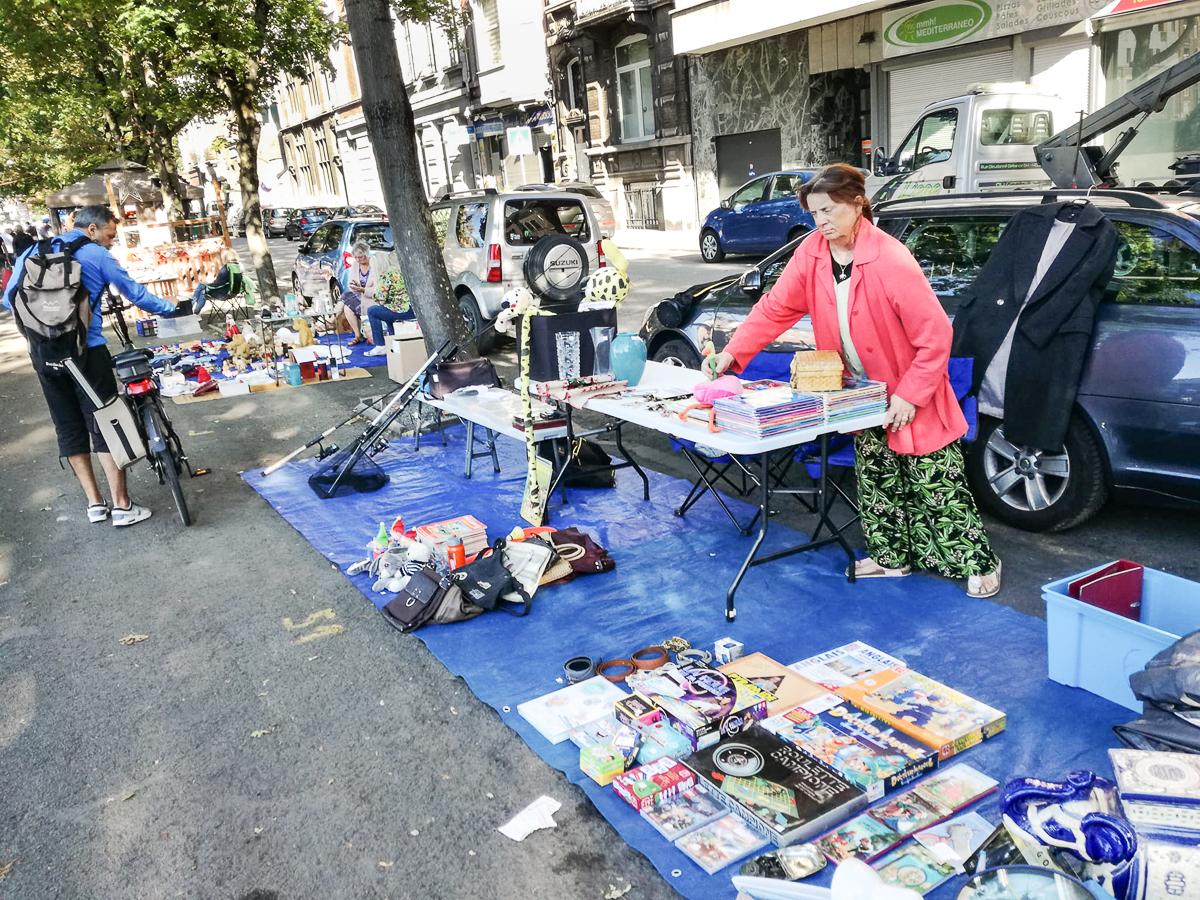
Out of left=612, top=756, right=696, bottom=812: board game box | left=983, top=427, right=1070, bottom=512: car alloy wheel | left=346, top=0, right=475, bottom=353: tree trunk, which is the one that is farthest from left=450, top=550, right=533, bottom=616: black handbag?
left=346, top=0, right=475, bottom=353: tree trunk

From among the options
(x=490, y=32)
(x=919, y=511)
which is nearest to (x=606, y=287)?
(x=919, y=511)

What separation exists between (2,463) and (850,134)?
59.6 ft

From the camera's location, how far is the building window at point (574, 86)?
28.7 metres

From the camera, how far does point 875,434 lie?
15.1 feet

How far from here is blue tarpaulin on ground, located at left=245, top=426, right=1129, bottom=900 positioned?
3303 mm

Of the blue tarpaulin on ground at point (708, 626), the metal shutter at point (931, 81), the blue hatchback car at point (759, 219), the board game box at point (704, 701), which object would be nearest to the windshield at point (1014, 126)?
the metal shutter at point (931, 81)

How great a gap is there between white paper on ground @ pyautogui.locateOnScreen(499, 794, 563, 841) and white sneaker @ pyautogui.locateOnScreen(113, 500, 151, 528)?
432 centimetres

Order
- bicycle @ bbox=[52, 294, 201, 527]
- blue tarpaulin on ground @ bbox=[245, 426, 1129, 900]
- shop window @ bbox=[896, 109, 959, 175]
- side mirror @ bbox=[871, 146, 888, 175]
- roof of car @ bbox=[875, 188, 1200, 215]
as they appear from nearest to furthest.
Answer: blue tarpaulin on ground @ bbox=[245, 426, 1129, 900] → roof of car @ bbox=[875, 188, 1200, 215] → bicycle @ bbox=[52, 294, 201, 527] → shop window @ bbox=[896, 109, 959, 175] → side mirror @ bbox=[871, 146, 888, 175]

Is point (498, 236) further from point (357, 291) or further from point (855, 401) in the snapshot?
point (855, 401)

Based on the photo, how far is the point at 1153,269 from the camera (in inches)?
183

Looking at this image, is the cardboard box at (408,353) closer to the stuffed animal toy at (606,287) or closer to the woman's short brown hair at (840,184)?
the stuffed animal toy at (606,287)

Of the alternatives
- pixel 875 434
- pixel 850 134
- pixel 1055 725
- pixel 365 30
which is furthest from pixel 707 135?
pixel 1055 725

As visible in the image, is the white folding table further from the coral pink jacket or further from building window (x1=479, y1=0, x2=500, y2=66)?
building window (x1=479, y1=0, x2=500, y2=66)

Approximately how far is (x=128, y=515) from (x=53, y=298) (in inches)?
58.0
